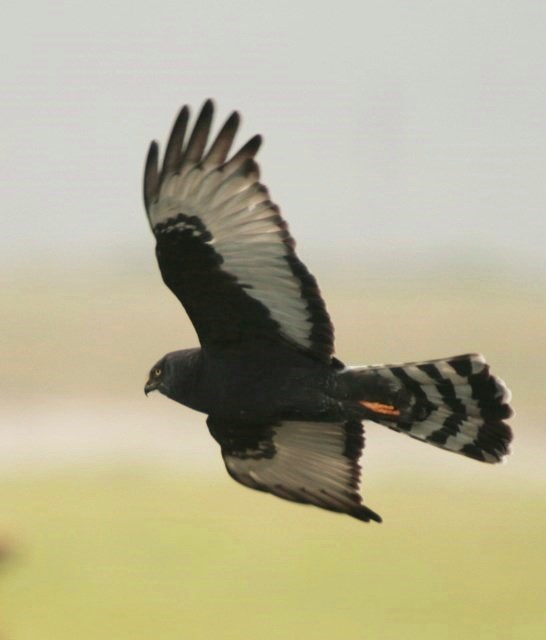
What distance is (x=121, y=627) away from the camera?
29.4 m

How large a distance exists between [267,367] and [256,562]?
25754 mm

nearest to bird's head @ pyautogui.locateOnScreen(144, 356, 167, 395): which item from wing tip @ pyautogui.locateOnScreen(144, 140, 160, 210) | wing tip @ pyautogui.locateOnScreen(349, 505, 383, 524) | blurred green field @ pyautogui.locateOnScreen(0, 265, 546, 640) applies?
wing tip @ pyautogui.locateOnScreen(144, 140, 160, 210)

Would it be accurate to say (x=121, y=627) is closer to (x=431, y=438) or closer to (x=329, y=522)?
(x=329, y=522)

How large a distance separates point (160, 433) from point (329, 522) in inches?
377

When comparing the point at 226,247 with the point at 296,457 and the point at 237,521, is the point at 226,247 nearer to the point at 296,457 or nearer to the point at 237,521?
the point at 296,457

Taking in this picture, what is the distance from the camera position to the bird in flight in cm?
969

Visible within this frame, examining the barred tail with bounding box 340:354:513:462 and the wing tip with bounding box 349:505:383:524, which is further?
the wing tip with bounding box 349:505:383:524

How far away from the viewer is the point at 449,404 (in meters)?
10.4

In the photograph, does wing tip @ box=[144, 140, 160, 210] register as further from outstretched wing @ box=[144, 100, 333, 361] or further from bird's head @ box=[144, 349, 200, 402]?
bird's head @ box=[144, 349, 200, 402]

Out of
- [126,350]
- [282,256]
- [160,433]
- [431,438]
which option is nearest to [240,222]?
[282,256]

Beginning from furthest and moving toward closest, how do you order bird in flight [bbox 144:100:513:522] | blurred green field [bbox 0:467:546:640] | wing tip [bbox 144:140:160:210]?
blurred green field [bbox 0:467:546:640], bird in flight [bbox 144:100:513:522], wing tip [bbox 144:140:160:210]

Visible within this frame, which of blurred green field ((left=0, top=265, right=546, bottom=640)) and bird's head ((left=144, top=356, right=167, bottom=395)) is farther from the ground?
bird's head ((left=144, top=356, right=167, bottom=395))

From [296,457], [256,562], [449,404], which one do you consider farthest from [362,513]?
[256,562]

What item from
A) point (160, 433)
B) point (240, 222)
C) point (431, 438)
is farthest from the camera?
point (160, 433)
